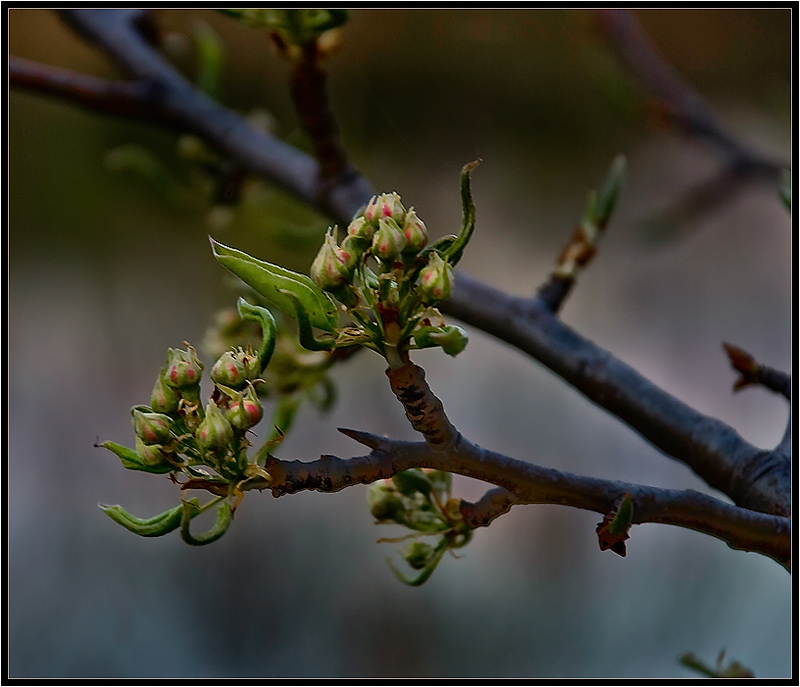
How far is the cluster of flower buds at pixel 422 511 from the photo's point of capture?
416mm

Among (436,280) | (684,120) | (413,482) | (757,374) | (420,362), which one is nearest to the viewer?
(436,280)

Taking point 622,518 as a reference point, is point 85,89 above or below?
above

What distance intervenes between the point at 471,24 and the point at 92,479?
41.0 inches

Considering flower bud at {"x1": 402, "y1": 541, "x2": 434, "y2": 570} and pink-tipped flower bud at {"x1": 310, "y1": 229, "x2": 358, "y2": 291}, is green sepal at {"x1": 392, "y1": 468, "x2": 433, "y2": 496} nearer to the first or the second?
flower bud at {"x1": 402, "y1": 541, "x2": 434, "y2": 570}

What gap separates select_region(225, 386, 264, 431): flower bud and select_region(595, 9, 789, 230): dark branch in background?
691 millimetres

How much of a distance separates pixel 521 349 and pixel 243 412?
13.0 inches

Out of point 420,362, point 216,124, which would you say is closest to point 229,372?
point 216,124

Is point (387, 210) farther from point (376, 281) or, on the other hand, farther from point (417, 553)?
point (417, 553)

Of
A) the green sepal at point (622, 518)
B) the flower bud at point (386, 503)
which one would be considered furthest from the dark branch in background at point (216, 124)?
the green sepal at point (622, 518)

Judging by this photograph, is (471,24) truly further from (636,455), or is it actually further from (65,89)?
(65,89)

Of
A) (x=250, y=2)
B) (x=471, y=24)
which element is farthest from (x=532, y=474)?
(x=471, y=24)

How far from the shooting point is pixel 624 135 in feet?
5.16

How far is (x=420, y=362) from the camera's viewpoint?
150 cm

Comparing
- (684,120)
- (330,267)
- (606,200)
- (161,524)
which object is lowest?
(161,524)
